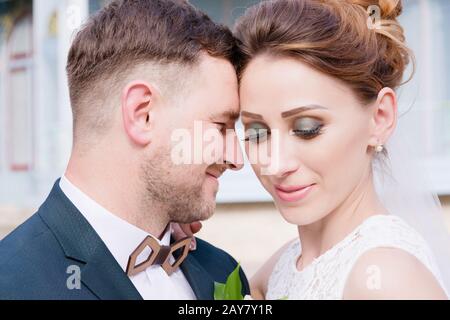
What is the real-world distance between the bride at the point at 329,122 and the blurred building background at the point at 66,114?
0.69m

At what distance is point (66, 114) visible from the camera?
6227 mm

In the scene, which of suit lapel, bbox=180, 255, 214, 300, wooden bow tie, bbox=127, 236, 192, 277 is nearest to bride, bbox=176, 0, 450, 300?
suit lapel, bbox=180, 255, 214, 300

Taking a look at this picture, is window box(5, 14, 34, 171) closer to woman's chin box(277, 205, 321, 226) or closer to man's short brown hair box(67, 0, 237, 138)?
man's short brown hair box(67, 0, 237, 138)

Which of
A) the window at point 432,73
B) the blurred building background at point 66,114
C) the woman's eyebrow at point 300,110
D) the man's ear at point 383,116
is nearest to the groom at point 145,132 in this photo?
the woman's eyebrow at point 300,110

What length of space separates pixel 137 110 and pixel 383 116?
2.56 feet

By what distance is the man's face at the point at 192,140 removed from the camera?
234 centimetres

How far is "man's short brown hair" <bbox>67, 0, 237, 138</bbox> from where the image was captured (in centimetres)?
235

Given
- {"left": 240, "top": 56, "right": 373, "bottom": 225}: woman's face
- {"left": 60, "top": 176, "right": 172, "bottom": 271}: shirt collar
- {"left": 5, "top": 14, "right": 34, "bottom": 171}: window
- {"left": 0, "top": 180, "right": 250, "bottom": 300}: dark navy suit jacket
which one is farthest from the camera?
{"left": 5, "top": 14, "right": 34, "bottom": 171}: window

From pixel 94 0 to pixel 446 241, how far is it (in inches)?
174

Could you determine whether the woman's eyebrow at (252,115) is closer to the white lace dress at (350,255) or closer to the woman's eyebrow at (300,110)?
the woman's eyebrow at (300,110)

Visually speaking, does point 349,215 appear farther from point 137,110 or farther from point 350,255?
point 137,110

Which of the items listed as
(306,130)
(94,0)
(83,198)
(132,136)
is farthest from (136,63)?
(94,0)

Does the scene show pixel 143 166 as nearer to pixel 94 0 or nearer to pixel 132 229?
pixel 132 229

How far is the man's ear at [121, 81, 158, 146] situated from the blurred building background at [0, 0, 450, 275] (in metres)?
0.83
